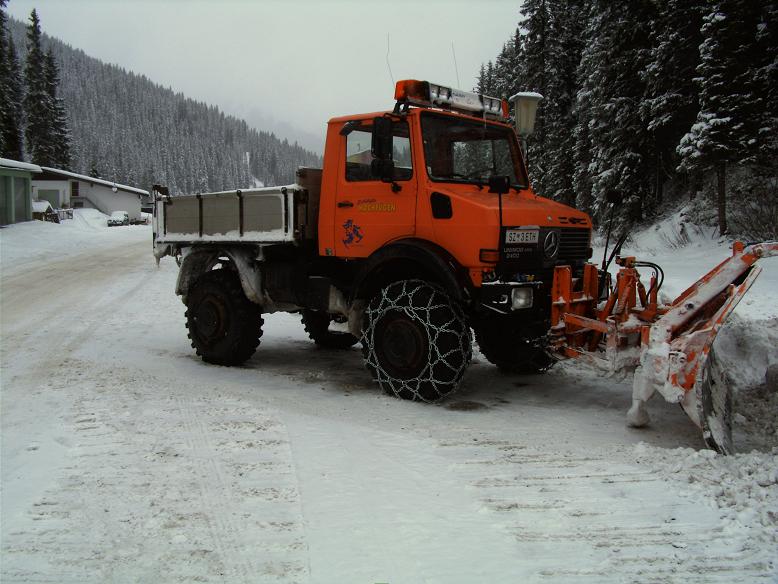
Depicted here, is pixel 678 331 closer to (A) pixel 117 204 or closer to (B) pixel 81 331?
(B) pixel 81 331

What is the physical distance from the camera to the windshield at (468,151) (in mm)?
5840

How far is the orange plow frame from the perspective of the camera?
14.0 ft

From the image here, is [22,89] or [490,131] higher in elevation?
[22,89]

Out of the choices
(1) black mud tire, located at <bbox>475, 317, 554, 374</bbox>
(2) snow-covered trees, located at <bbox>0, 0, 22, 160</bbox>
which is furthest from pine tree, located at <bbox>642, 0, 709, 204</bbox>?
(2) snow-covered trees, located at <bbox>0, 0, 22, 160</bbox>

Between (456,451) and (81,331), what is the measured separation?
731cm

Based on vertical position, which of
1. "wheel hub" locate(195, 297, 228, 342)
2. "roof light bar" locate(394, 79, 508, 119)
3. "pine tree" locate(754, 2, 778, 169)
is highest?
"pine tree" locate(754, 2, 778, 169)

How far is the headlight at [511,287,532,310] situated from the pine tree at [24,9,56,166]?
185 feet

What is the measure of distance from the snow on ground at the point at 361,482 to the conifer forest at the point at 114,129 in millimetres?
36986

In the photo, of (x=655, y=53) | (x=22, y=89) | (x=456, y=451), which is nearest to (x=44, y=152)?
(x=22, y=89)

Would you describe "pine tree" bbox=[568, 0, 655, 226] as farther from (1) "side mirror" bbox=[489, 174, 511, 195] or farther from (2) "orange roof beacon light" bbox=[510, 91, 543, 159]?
(1) "side mirror" bbox=[489, 174, 511, 195]

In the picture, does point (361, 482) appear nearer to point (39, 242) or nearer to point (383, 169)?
point (383, 169)

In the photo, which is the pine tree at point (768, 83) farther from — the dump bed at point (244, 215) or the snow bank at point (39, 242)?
the snow bank at point (39, 242)

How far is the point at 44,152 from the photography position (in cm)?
5175

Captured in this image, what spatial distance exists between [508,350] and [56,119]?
57.3 m
